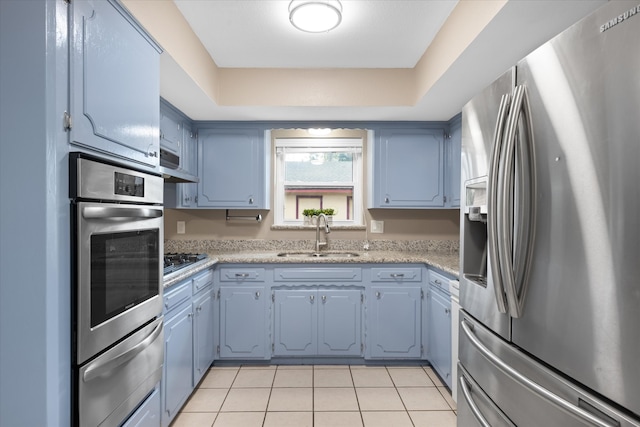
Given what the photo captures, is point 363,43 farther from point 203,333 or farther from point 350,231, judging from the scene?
point 203,333

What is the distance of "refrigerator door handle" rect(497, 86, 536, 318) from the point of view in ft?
2.95

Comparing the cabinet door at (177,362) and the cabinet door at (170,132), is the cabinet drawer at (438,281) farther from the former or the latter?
the cabinet door at (170,132)

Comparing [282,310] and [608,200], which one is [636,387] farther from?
[282,310]

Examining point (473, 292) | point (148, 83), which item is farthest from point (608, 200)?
point (148, 83)

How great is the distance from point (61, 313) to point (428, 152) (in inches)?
112

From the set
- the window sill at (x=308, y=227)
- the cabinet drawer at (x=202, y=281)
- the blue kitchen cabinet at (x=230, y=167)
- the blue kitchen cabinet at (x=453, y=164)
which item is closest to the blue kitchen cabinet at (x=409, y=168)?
the blue kitchen cabinet at (x=453, y=164)

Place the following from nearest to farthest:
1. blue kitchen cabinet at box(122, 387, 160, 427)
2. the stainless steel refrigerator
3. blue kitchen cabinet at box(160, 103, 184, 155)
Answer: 1. the stainless steel refrigerator
2. blue kitchen cabinet at box(122, 387, 160, 427)
3. blue kitchen cabinet at box(160, 103, 184, 155)

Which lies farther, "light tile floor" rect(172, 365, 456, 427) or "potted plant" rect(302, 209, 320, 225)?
"potted plant" rect(302, 209, 320, 225)

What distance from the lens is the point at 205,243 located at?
3.24 meters

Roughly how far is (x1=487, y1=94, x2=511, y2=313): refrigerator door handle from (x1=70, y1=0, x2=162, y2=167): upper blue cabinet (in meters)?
1.26

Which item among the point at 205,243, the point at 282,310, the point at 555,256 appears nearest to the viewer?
the point at 555,256

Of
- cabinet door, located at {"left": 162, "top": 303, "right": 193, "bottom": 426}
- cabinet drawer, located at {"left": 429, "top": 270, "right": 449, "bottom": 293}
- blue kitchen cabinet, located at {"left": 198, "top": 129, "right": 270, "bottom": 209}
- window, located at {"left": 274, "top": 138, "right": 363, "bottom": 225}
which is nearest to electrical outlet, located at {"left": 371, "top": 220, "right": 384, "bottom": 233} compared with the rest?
window, located at {"left": 274, "top": 138, "right": 363, "bottom": 225}

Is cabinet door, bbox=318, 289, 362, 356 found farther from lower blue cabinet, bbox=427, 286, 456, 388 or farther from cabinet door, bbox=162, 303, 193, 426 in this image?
cabinet door, bbox=162, 303, 193, 426

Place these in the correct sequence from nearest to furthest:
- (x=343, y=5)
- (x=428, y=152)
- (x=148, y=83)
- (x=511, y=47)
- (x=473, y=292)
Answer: (x=473, y=292) → (x=148, y=83) → (x=511, y=47) → (x=343, y=5) → (x=428, y=152)
